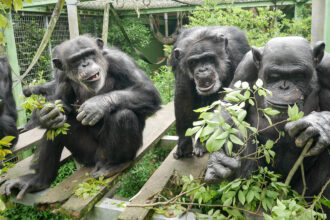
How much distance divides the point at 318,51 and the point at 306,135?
0.70 metres

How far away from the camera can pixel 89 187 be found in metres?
3.09

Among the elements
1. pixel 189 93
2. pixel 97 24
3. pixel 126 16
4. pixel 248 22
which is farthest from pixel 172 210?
pixel 126 16

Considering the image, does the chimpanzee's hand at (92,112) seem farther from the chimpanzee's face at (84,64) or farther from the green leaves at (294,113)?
the green leaves at (294,113)

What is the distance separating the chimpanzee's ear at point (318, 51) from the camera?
2371 millimetres

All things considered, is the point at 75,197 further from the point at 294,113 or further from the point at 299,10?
the point at 299,10

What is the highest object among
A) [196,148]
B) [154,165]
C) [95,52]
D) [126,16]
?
[126,16]

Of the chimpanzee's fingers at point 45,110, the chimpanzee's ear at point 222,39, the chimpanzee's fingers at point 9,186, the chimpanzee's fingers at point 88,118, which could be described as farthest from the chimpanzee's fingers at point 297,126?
the chimpanzee's fingers at point 9,186

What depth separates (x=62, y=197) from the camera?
3045 millimetres

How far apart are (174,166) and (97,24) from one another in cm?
863

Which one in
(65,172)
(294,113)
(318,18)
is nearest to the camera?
(294,113)

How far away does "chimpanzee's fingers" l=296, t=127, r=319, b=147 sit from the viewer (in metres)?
2.07

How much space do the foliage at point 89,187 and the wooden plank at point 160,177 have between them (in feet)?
1.34

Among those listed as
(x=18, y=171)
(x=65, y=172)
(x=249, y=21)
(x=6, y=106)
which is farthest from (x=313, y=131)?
(x=65, y=172)

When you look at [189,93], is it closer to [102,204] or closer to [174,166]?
[174,166]
